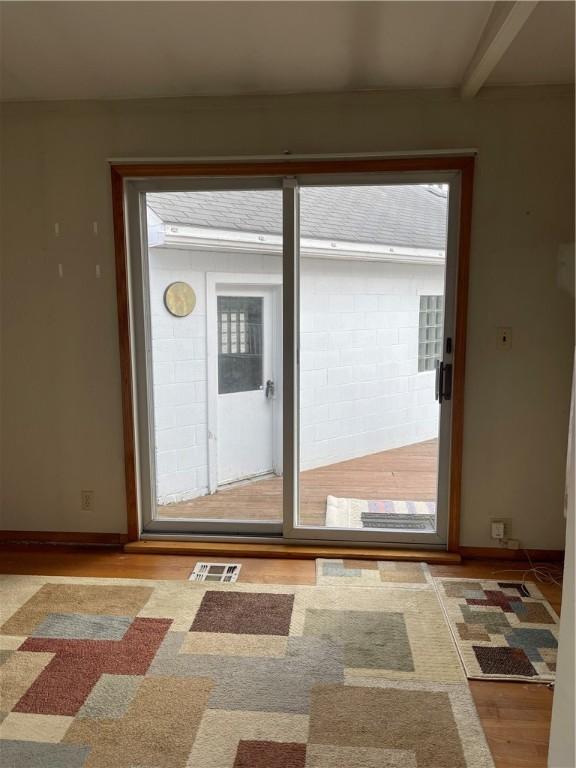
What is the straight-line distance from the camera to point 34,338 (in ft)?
9.76

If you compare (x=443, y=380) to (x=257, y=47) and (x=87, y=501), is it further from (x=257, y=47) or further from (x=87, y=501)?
(x=87, y=501)

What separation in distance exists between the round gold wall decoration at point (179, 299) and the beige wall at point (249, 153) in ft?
1.00

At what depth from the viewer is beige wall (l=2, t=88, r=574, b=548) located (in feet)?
8.62

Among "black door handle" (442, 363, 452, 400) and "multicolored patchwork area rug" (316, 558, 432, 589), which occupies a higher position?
"black door handle" (442, 363, 452, 400)

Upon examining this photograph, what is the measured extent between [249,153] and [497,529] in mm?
2405

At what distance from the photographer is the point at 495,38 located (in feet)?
6.50

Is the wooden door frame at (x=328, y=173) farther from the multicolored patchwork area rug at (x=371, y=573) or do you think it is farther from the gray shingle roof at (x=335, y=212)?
the multicolored patchwork area rug at (x=371, y=573)

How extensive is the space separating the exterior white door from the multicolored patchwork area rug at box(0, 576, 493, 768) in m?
0.74

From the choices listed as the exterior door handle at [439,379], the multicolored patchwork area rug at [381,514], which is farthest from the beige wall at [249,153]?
the multicolored patchwork area rug at [381,514]

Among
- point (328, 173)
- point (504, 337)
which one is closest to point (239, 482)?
point (504, 337)

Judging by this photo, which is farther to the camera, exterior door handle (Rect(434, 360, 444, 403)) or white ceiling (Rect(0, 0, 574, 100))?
exterior door handle (Rect(434, 360, 444, 403))

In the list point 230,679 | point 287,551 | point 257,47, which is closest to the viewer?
point 230,679

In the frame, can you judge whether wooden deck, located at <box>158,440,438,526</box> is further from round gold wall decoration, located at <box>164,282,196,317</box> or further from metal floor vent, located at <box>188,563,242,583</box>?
round gold wall decoration, located at <box>164,282,196,317</box>

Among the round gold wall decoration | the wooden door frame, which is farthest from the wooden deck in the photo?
the round gold wall decoration
